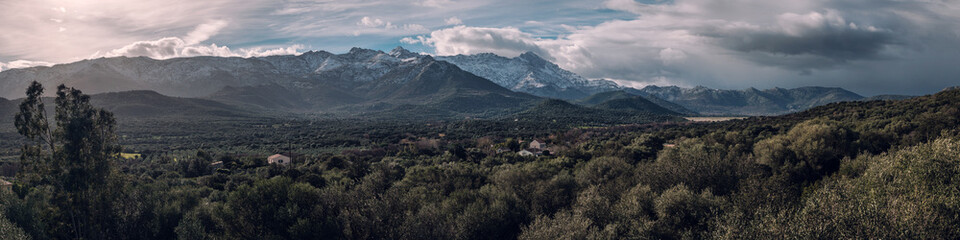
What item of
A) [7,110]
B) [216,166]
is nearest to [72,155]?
[216,166]

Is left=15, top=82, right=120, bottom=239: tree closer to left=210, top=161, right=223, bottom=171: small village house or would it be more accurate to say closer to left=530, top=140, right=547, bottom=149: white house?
left=210, top=161, right=223, bottom=171: small village house

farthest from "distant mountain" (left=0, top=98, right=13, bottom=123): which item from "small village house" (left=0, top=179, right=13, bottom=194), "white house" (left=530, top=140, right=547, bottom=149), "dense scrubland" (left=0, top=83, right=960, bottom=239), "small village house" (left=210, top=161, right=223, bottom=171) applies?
"white house" (left=530, top=140, right=547, bottom=149)

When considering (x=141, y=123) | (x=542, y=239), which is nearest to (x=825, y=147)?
(x=542, y=239)

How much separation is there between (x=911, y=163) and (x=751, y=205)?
36.4ft

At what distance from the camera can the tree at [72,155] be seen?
25.4 meters

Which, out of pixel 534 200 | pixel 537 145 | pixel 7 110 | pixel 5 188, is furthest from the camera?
pixel 7 110

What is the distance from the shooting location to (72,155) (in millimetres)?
26375

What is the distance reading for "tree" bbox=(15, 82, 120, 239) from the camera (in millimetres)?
25359

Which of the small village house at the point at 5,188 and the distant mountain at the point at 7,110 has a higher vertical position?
the distant mountain at the point at 7,110

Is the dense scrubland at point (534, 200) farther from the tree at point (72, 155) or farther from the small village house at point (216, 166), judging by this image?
the small village house at point (216, 166)

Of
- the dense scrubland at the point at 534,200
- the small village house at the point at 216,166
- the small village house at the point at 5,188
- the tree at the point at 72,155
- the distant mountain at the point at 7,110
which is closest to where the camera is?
the dense scrubland at the point at 534,200

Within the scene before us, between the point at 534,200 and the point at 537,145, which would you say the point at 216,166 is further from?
the point at 537,145

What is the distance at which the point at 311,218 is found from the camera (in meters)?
30.2

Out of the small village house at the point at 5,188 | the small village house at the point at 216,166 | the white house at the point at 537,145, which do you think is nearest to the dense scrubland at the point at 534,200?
the small village house at the point at 5,188
